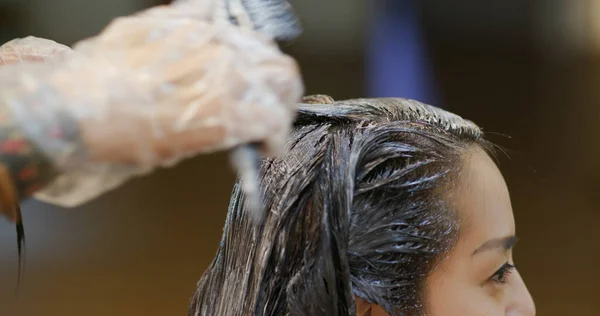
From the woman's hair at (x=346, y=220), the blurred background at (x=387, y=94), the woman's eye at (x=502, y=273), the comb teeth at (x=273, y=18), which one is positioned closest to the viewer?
the comb teeth at (x=273, y=18)

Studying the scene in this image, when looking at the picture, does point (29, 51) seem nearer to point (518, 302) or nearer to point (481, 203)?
point (481, 203)

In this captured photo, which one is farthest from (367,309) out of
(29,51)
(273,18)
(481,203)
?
(29,51)

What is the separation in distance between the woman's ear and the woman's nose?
206mm

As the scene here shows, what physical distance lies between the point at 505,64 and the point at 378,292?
213cm

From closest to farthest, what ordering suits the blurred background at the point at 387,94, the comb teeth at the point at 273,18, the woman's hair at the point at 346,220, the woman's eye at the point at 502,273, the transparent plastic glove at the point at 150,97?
the transparent plastic glove at the point at 150,97, the comb teeth at the point at 273,18, the woman's hair at the point at 346,220, the woman's eye at the point at 502,273, the blurred background at the point at 387,94

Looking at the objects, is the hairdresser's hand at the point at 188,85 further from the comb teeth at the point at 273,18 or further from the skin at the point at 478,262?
the skin at the point at 478,262

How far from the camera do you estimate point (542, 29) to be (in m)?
2.71

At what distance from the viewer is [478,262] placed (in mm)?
922

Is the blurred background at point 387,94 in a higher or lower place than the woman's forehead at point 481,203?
lower

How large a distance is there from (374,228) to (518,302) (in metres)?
0.27

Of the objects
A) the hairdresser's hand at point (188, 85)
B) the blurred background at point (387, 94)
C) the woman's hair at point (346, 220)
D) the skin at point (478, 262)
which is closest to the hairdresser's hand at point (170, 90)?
the hairdresser's hand at point (188, 85)

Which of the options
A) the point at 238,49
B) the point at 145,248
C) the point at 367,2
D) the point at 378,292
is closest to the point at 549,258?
the point at 367,2

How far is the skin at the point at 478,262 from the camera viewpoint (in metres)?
0.91

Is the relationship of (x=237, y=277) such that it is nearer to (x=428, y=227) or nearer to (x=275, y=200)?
(x=275, y=200)
